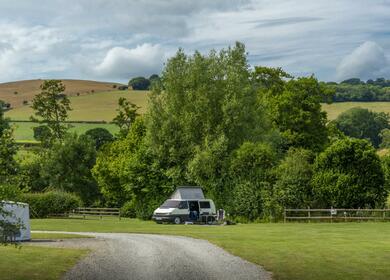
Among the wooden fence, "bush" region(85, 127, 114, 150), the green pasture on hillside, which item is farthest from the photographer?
the green pasture on hillside

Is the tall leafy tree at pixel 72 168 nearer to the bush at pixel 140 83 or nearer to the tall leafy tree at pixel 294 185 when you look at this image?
the tall leafy tree at pixel 294 185

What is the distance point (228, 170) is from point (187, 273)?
4217cm

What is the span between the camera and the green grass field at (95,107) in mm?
118062

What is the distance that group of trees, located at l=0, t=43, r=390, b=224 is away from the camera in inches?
2169

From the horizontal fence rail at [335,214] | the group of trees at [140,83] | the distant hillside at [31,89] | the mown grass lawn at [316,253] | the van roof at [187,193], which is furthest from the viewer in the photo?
the group of trees at [140,83]

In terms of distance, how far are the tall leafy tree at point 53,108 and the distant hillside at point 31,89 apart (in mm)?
29601

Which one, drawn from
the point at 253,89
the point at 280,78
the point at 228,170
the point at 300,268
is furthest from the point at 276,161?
the point at 300,268

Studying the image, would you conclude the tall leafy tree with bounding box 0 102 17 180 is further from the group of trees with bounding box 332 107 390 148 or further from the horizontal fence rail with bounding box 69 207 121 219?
the group of trees with bounding box 332 107 390 148

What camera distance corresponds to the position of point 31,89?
131 m

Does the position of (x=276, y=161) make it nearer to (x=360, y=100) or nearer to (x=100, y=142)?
(x=100, y=142)

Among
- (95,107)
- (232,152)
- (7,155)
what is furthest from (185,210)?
(95,107)

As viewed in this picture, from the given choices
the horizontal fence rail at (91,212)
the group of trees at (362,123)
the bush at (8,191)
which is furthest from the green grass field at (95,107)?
the bush at (8,191)

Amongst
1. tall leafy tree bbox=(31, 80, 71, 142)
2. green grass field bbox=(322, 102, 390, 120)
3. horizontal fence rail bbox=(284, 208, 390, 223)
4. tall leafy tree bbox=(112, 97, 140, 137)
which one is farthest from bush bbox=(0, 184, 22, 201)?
green grass field bbox=(322, 102, 390, 120)

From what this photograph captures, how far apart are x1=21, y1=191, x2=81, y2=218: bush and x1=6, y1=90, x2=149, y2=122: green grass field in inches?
1831
